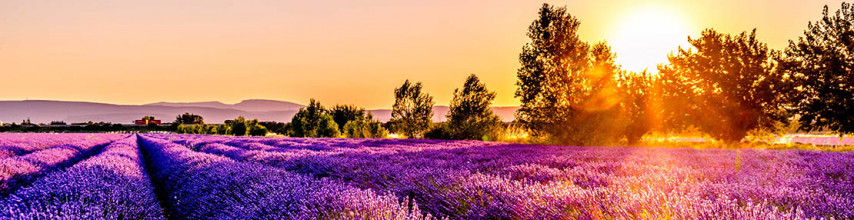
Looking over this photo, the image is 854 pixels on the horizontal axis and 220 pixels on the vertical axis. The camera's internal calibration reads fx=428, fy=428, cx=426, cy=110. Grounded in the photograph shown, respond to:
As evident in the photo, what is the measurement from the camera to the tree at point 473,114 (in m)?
30.1

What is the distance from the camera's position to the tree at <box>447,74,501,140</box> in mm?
30141

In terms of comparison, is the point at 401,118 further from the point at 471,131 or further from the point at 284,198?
the point at 284,198

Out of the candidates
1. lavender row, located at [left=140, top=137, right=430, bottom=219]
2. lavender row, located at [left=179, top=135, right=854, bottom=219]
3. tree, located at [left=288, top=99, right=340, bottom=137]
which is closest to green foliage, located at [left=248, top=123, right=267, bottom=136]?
tree, located at [left=288, top=99, right=340, bottom=137]

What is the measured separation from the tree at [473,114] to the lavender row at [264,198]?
23.7 m

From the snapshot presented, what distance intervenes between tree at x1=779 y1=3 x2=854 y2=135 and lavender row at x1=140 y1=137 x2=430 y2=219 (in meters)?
24.4

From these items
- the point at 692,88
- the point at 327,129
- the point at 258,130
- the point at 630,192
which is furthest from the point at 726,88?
the point at 258,130

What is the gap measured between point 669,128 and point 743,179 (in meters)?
24.4

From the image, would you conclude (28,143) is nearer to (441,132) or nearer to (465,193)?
(441,132)

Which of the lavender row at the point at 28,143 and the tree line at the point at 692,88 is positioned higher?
the tree line at the point at 692,88

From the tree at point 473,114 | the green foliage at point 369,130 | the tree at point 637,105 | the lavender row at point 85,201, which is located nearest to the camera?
the lavender row at point 85,201

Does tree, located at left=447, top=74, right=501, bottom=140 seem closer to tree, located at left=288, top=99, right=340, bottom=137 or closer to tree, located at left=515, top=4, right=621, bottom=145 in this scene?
tree, located at left=515, top=4, right=621, bottom=145

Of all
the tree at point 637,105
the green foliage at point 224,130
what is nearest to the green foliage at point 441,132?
the tree at point 637,105

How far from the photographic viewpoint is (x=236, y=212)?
12.4ft

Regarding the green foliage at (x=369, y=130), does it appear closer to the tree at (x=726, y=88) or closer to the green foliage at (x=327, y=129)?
the green foliage at (x=327, y=129)
